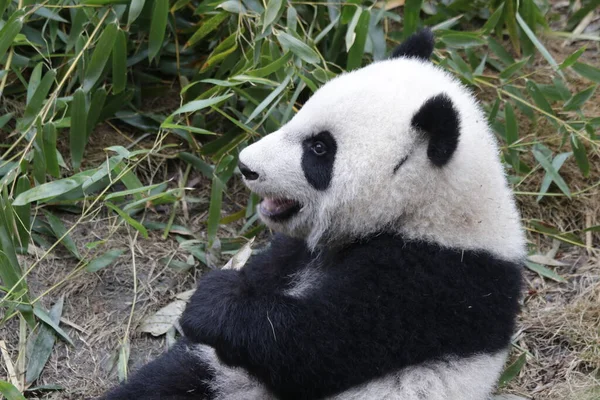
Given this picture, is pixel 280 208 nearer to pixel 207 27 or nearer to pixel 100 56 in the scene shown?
pixel 100 56

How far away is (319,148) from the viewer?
3361 millimetres

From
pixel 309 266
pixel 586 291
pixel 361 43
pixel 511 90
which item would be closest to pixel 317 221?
pixel 309 266

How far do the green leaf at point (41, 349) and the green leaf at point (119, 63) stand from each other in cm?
129

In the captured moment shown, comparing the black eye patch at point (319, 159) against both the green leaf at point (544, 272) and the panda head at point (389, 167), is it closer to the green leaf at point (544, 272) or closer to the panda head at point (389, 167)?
the panda head at point (389, 167)

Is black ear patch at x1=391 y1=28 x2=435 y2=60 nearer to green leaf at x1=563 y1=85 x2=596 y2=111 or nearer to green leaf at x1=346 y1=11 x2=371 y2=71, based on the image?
green leaf at x1=346 y1=11 x2=371 y2=71

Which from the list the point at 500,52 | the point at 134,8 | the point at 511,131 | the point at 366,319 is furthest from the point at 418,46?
the point at 500,52

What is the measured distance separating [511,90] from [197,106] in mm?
2192

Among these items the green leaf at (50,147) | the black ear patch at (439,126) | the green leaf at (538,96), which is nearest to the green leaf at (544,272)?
the green leaf at (538,96)

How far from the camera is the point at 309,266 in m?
3.57

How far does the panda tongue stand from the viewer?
3479 mm

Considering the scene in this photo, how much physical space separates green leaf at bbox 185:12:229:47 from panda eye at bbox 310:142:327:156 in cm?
173

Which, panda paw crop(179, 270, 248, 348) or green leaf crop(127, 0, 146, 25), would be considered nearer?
panda paw crop(179, 270, 248, 348)

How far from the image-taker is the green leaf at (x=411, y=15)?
5035mm

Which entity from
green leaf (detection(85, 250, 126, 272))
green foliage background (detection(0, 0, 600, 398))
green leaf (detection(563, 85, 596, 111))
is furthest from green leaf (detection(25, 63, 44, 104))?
green leaf (detection(563, 85, 596, 111))
